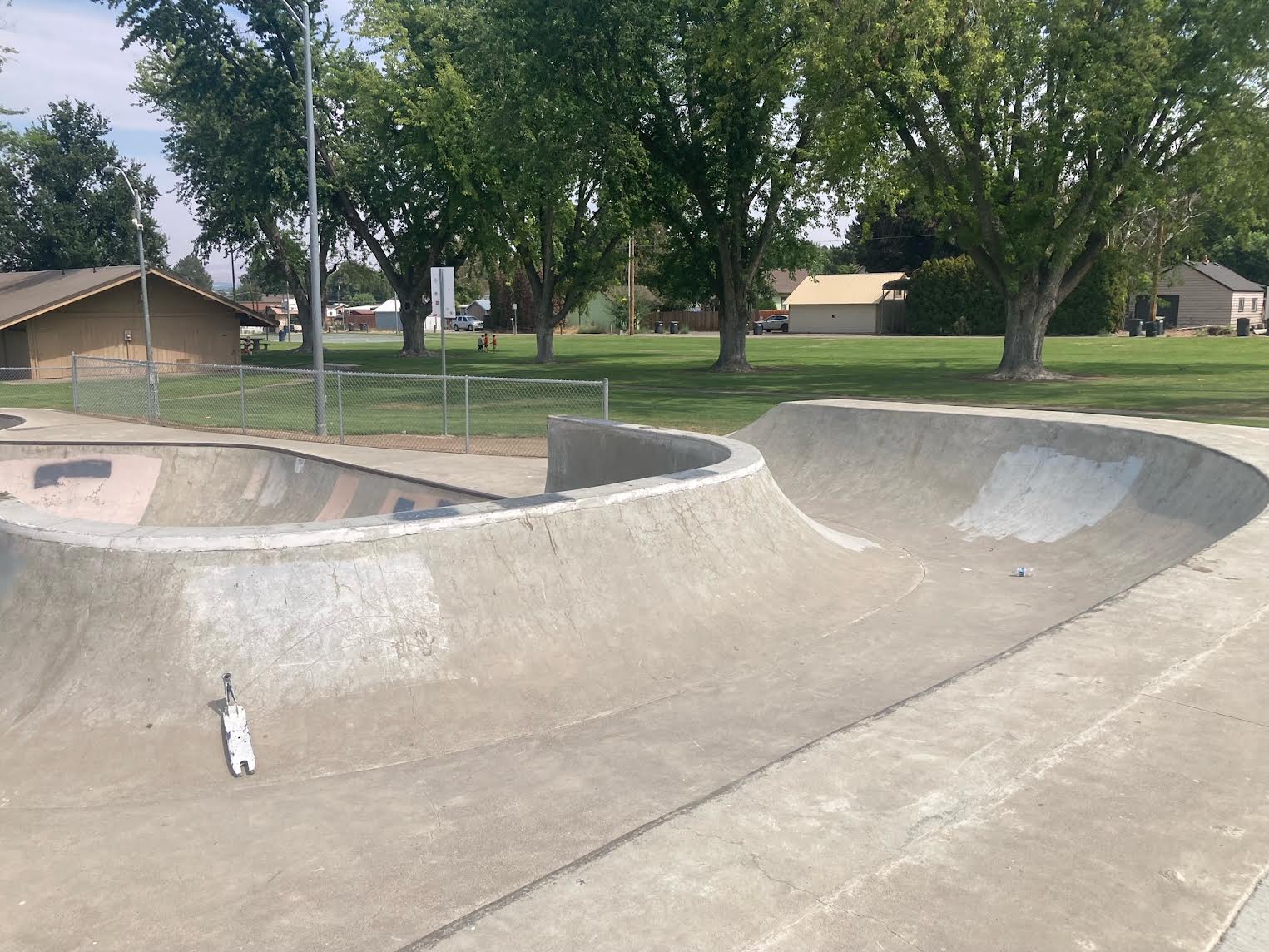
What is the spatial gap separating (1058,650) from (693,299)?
35.6 m

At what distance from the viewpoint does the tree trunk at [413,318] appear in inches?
1873

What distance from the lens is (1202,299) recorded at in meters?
70.8

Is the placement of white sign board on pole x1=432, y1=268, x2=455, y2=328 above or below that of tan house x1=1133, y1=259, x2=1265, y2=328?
below

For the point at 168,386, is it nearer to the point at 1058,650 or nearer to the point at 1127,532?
the point at 1127,532

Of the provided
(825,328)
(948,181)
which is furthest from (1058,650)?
(825,328)

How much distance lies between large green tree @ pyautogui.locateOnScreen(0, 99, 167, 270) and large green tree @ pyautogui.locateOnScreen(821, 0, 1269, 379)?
1951 inches

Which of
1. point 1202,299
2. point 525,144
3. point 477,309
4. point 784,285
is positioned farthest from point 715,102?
point 477,309

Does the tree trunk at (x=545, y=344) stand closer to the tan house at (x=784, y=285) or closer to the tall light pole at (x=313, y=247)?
the tall light pole at (x=313, y=247)

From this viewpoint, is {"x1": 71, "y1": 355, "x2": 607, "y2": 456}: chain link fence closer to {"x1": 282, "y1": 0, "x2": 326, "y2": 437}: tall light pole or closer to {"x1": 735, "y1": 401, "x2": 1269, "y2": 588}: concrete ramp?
{"x1": 282, "y1": 0, "x2": 326, "y2": 437}: tall light pole

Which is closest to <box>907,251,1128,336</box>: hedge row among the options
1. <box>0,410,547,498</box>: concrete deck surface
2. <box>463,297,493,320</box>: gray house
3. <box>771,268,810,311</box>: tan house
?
<box>771,268,810,311</box>: tan house

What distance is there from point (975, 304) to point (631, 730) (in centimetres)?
6358

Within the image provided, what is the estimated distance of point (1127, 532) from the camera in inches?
391

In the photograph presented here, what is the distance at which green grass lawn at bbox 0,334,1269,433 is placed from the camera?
21.8 meters

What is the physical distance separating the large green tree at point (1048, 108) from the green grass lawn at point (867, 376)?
392 centimetres
